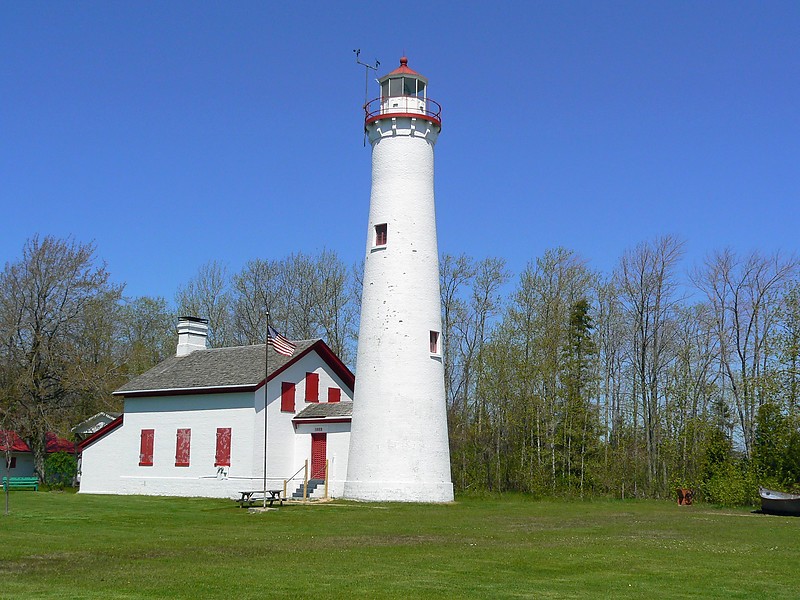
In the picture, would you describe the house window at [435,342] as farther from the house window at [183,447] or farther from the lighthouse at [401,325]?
the house window at [183,447]

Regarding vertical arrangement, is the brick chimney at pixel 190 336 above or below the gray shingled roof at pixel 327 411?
above

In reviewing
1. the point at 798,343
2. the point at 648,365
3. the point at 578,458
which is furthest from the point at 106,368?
the point at 798,343

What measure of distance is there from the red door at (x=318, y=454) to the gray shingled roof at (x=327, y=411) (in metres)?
0.70

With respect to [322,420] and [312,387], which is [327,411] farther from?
[312,387]

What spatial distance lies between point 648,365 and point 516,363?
A: 666cm

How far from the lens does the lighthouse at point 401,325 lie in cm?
2839

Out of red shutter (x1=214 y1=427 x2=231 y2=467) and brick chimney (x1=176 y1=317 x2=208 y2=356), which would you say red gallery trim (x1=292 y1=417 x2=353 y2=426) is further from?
brick chimney (x1=176 y1=317 x2=208 y2=356)

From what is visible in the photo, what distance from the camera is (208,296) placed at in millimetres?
54312

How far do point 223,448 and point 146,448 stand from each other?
4.35 m

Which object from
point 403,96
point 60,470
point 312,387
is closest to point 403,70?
point 403,96

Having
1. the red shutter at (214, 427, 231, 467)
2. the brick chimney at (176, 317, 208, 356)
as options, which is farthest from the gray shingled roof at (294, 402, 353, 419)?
the brick chimney at (176, 317, 208, 356)

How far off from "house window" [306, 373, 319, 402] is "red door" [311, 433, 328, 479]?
1.99 metres

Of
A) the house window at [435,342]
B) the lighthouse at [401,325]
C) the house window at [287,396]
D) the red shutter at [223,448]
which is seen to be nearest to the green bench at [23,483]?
the red shutter at [223,448]

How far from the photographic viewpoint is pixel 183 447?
3300 centimetres
